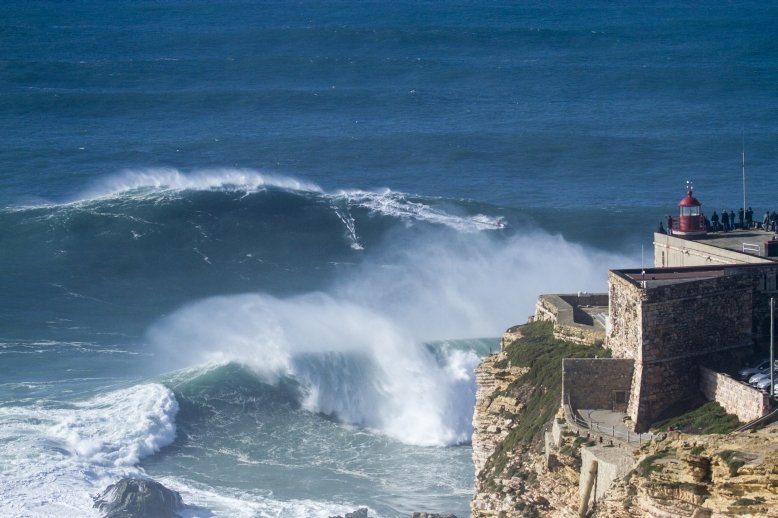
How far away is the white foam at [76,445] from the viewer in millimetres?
44344

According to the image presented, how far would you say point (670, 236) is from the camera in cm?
3872

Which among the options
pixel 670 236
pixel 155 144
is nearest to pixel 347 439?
pixel 670 236

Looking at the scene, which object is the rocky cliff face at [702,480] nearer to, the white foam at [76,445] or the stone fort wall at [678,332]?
the stone fort wall at [678,332]

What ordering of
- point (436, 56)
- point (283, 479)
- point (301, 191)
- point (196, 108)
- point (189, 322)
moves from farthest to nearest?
point (436, 56) → point (196, 108) → point (301, 191) → point (189, 322) → point (283, 479)

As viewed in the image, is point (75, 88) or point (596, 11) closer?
point (75, 88)

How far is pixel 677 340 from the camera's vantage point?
31.7m

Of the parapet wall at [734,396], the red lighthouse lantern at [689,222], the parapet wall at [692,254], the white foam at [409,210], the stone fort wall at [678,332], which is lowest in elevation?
the parapet wall at [734,396]

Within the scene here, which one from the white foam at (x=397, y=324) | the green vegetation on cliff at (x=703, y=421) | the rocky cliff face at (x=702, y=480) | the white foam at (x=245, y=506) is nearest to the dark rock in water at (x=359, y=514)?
the white foam at (x=245, y=506)

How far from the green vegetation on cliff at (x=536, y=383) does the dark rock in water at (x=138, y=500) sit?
9828 millimetres

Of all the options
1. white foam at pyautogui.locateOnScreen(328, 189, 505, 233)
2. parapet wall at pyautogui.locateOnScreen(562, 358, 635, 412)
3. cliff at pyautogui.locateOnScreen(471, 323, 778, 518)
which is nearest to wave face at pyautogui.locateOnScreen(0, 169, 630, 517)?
white foam at pyautogui.locateOnScreen(328, 189, 505, 233)

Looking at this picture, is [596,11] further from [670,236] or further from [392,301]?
[670,236]

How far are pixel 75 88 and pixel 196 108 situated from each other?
838cm

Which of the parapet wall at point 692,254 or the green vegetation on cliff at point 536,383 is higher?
the parapet wall at point 692,254

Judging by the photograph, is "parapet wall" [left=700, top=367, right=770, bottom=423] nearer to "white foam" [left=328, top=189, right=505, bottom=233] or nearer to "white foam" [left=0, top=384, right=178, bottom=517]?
"white foam" [left=0, top=384, right=178, bottom=517]
